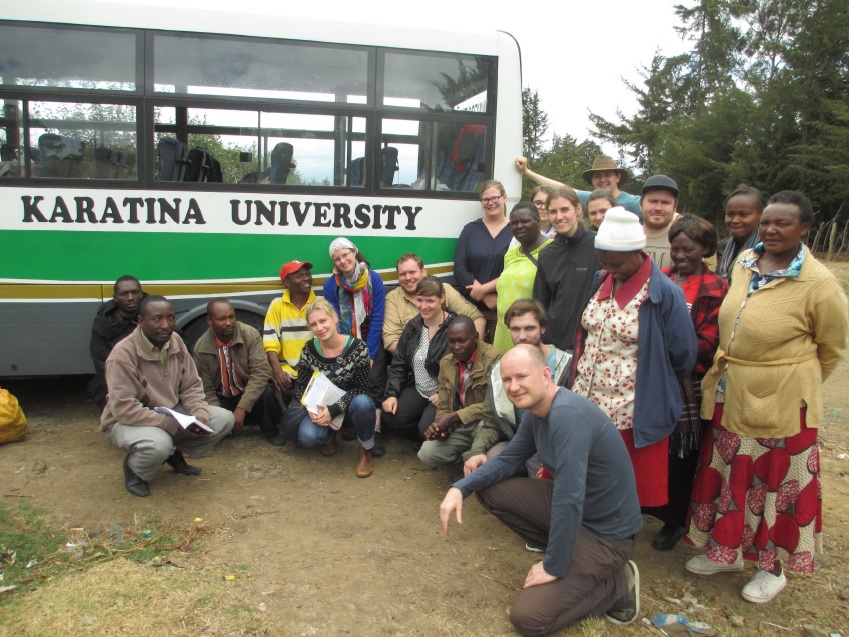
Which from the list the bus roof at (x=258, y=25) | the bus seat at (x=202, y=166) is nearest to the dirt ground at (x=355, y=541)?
the bus seat at (x=202, y=166)

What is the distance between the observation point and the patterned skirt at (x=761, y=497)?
10.5 feet

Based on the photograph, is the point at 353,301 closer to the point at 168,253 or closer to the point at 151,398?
the point at 168,253

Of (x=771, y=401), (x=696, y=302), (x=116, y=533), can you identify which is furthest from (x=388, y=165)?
(x=771, y=401)

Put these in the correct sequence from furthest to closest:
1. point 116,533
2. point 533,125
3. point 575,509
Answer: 1. point 533,125
2. point 116,533
3. point 575,509

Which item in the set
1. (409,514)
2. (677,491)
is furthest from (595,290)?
(409,514)

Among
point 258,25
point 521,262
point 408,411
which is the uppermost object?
point 258,25

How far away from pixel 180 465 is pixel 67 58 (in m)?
3.13

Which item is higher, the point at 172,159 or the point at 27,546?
the point at 172,159

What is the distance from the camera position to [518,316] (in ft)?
12.9

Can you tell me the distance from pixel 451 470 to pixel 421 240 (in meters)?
2.02

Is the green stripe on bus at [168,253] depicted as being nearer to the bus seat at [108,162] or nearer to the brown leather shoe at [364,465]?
the bus seat at [108,162]

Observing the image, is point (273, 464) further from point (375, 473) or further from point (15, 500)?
point (15, 500)

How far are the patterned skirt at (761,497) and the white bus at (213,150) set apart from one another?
3130 millimetres

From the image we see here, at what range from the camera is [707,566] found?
139 inches
